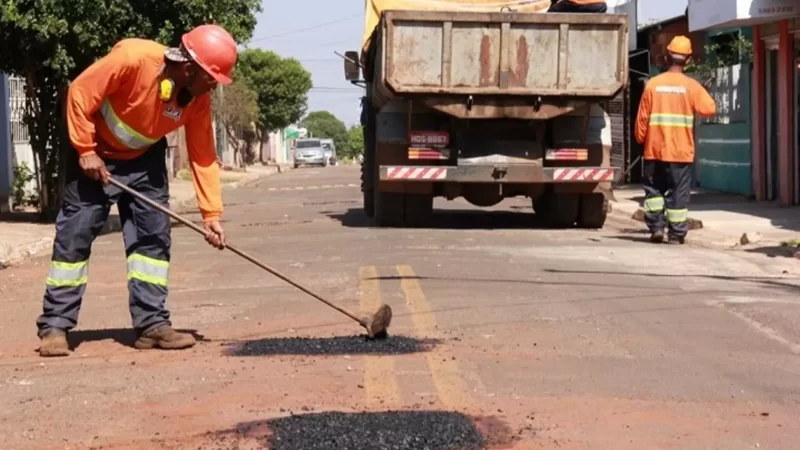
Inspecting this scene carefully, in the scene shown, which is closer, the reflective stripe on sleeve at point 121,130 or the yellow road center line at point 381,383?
the yellow road center line at point 381,383

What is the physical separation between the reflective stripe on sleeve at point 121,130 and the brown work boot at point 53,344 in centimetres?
109

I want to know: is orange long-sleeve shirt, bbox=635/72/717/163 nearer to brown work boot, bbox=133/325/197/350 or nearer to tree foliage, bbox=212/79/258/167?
brown work boot, bbox=133/325/197/350

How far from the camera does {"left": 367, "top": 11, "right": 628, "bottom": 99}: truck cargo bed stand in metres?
14.5

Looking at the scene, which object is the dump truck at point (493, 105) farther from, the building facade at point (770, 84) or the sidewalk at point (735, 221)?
the building facade at point (770, 84)

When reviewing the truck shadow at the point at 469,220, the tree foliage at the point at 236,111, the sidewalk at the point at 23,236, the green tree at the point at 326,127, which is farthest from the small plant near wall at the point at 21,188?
the green tree at the point at 326,127

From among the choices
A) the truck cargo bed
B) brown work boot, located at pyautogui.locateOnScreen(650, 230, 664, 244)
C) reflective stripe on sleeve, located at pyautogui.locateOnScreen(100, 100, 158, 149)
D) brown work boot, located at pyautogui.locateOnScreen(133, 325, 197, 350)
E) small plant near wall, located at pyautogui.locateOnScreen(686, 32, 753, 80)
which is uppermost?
small plant near wall, located at pyautogui.locateOnScreen(686, 32, 753, 80)

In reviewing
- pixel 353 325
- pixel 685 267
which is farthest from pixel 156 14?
pixel 353 325

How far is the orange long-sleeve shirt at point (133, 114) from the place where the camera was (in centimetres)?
704

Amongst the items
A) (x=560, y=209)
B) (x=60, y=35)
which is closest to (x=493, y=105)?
(x=560, y=209)

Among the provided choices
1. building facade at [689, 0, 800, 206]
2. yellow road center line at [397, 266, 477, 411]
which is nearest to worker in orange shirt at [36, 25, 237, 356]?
yellow road center line at [397, 266, 477, 411]

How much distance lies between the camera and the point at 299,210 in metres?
21.6

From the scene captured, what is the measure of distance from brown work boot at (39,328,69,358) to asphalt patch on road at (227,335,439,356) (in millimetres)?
888

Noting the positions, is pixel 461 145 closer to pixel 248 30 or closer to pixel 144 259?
pixel 248 30

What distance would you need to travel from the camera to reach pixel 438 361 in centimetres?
679
